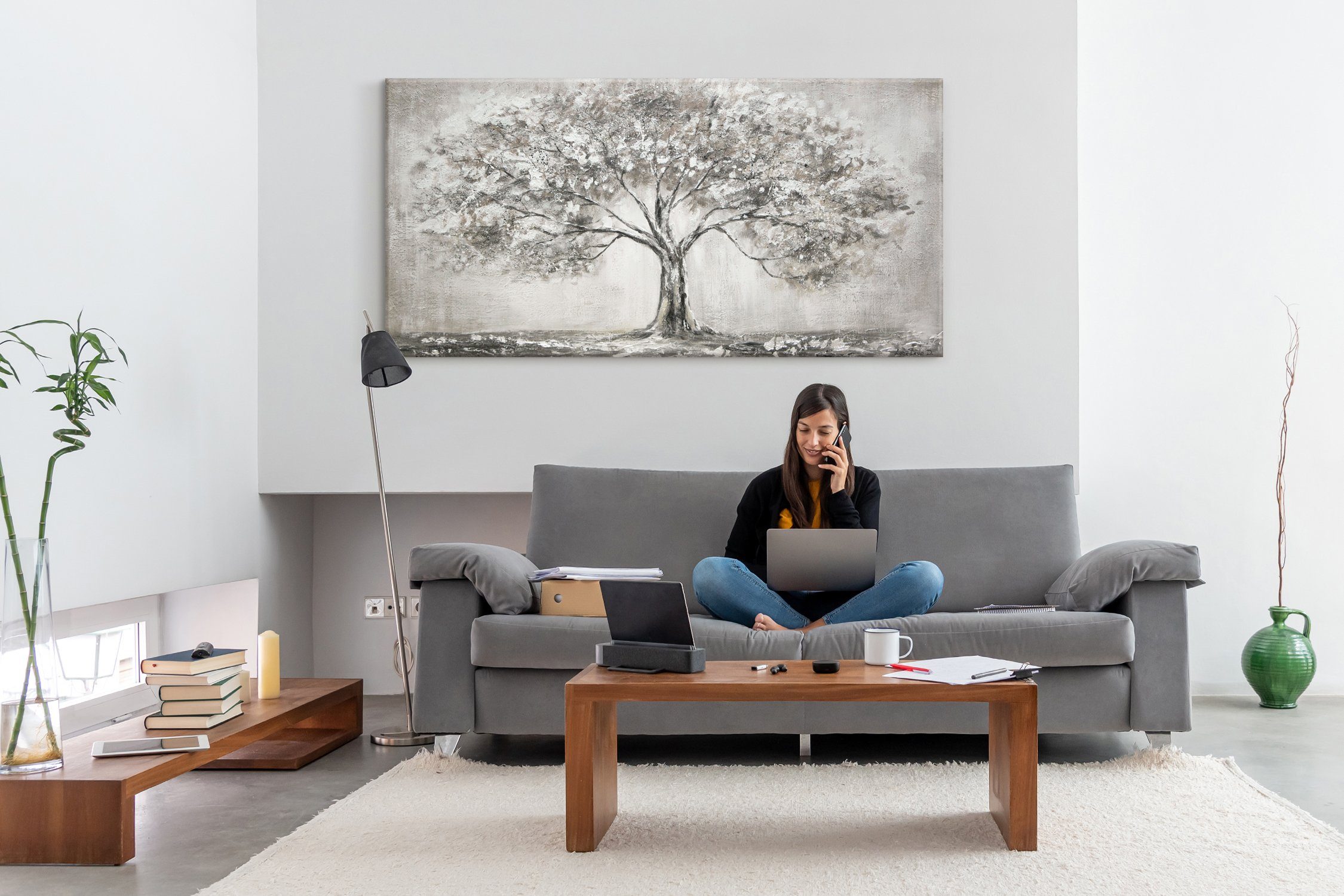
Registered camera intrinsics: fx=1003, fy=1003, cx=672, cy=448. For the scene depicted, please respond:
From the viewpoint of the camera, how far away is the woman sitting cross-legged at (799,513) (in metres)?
2.90

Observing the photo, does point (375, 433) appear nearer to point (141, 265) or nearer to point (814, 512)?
point (141, 265)

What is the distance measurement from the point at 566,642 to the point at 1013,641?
1187mm

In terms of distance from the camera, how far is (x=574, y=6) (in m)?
3.77

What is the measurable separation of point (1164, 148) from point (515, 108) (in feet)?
8.13

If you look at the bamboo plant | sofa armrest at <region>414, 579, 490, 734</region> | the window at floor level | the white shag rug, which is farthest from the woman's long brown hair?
the window at floor level

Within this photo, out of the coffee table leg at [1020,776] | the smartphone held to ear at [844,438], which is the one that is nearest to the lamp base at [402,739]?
the smartphone held to ear at [844,438]

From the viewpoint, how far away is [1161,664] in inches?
106

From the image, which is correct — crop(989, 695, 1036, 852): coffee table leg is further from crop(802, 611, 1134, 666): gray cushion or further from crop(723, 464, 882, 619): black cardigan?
crop(723, 464, 882, 619): black cardigan

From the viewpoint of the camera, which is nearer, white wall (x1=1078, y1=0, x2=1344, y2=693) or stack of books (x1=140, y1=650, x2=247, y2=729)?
stack of books (x1=140, y1=650, x2=247, y2=729)

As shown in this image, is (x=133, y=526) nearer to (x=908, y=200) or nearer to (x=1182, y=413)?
(x=908, y=200)

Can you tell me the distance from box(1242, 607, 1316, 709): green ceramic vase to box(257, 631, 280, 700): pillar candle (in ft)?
10.6

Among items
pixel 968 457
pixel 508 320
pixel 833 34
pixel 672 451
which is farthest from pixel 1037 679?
pixel 833 34

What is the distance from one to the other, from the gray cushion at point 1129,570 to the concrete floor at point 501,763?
43 centimetres

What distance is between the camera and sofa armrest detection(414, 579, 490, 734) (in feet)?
9.03
